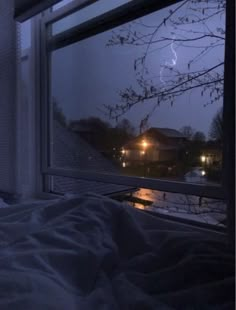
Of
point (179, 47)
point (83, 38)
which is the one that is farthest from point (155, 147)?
point (83, 38)

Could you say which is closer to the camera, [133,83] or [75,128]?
[133,83]

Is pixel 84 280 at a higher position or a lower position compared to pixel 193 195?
lower

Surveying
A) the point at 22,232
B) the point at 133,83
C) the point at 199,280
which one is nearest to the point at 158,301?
the point at 199,280

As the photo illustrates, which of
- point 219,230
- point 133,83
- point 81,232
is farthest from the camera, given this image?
point 133,83

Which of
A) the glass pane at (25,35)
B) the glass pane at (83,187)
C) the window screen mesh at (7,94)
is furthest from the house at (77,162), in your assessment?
the glass pane at (25,35)

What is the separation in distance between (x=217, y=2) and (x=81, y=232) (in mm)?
1023

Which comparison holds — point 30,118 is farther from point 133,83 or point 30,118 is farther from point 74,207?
point 74,207

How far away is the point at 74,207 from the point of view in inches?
41.5

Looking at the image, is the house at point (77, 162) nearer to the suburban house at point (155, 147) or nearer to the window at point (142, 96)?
the window at point (142, 96)

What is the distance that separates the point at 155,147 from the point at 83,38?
2.46ft

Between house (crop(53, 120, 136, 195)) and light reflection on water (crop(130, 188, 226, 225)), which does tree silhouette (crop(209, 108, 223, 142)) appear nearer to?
light reflection on water (crop(130, 188, 226, 225))

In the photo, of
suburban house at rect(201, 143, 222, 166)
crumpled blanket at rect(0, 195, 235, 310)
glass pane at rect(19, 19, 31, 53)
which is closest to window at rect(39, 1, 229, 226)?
suburban house at rect(201, 143, 222, 166)

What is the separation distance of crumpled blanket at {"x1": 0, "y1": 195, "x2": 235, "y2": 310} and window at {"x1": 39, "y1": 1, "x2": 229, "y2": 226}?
0.40 meters

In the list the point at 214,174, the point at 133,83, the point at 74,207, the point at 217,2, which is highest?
the point at 217,2
